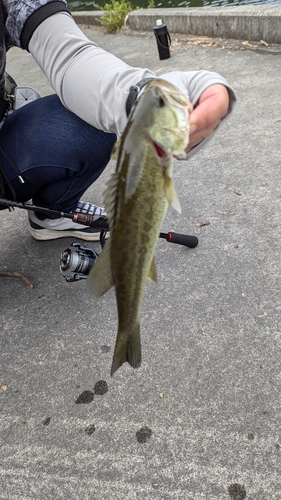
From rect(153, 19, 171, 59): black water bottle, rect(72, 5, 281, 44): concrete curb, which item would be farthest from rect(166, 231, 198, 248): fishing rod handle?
rect(153, 19, 171, 59): black water bottle

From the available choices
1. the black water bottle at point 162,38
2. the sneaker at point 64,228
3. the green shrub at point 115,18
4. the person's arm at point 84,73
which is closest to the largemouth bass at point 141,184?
the person's arm at point 84,73

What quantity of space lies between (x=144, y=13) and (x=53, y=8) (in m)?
5.73

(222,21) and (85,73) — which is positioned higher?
(85,73)

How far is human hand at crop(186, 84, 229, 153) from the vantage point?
136 cm

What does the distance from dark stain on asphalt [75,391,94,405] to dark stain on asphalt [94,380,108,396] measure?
1.3 inches

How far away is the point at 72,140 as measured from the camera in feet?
8.52

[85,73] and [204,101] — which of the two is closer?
[204,101]

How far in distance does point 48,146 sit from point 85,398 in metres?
1.45

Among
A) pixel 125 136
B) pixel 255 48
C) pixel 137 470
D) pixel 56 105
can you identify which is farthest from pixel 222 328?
pixel 255 48

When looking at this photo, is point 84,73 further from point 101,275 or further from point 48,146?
point 101,275

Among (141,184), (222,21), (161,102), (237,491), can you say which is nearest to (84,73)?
(161,102)

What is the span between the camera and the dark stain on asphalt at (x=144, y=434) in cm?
205

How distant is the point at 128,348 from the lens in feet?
4.77

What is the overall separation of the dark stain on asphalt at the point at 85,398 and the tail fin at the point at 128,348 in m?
0.89
